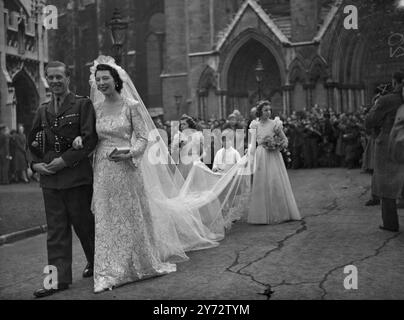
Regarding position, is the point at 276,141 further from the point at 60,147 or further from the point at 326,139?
the point at 326,139

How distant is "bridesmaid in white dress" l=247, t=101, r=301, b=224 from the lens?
360 inches

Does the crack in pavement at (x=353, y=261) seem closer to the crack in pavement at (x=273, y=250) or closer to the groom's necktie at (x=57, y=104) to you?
the crack in pavement at (x=273, y=250)

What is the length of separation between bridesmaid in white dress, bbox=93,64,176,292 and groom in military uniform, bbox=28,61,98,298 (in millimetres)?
141

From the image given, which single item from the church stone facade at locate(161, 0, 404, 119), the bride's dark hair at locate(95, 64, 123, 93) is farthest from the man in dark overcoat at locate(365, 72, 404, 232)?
the church stone facade at locate(161, 0, 404, 119)

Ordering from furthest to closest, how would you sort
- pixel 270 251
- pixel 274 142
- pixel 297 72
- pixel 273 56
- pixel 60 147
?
1. pixel 273 56
2. pixel 297 72
3. pixel 274 142
4. pixel 270 251
5. pixel 60 147

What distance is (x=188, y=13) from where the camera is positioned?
28.9 meters

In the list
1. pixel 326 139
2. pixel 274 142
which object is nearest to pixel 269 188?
pixel 274 142

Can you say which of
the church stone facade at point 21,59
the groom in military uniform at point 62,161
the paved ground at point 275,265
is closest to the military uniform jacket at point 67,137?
the groom in military uniform at point 62,161

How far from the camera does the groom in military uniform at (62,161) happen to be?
5.33 metres

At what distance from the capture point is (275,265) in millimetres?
6004

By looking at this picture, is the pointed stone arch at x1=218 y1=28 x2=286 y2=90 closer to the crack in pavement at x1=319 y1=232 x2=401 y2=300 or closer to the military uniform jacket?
the crack in pavement at x1=319 y1=232 x2=401 y2=300

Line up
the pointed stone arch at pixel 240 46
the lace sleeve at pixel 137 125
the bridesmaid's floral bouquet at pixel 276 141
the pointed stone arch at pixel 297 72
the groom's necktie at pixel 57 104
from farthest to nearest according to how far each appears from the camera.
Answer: the pointed stone arch at pixel 240 46 → the pointed stone arch at pixel 297 72 → the bridesmaid's floral bouquet at pixel 276 141 → the lace sleeve at pixel 137 125 → the groom's necktie at pixel 57 104

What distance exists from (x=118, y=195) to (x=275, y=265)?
1.80 metres

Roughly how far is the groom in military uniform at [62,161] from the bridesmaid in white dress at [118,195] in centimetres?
14
